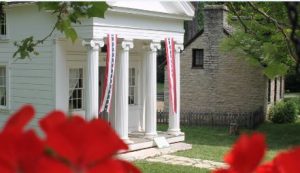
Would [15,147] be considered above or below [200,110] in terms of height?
above

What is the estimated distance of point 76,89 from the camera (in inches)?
678

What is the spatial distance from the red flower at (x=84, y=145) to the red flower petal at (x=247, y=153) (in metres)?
0.08

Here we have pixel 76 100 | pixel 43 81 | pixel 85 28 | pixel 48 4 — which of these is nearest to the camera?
pixel 48 4

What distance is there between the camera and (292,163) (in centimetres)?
37

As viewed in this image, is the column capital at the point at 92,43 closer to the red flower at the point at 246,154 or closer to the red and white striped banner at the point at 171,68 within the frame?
the red and white striped banner at the point at 171,68

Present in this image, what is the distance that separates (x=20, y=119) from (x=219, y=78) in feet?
87.6

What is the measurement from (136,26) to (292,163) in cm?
1592

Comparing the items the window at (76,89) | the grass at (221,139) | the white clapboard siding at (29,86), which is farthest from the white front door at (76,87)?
the grass at (221,139)

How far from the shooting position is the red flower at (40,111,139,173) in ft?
1.07

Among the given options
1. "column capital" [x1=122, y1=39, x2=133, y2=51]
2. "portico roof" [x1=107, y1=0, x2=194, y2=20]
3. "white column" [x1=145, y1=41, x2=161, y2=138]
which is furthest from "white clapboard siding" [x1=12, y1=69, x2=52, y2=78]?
"white column" [x1=145, y1=41, x2=161, y2=138]

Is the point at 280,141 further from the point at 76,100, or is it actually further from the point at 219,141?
the point at 76,100

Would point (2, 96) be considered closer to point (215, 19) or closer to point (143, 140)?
point (143, 140)

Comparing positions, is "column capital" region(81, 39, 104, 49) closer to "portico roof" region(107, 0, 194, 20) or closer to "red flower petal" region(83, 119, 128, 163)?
→ "portico roof" region(107, 0, 194, 20)

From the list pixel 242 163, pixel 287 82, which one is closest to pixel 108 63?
pixel 242 163
